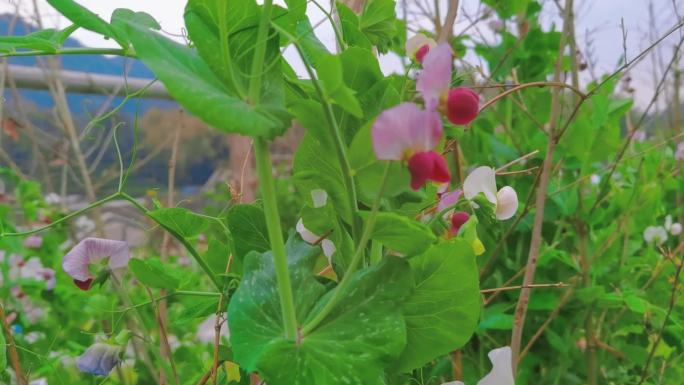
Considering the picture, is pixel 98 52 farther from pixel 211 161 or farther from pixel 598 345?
pixel 211 161

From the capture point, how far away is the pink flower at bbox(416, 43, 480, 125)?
290mm

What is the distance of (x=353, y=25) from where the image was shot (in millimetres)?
400

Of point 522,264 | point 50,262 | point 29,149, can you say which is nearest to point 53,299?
point 50,262

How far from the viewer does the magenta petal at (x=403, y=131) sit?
0.27 metres

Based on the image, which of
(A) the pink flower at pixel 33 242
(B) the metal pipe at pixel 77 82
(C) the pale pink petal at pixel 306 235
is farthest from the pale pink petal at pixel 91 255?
(A) the pink flower at pixel 33 242

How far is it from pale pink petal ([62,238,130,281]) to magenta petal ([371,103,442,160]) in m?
0.23

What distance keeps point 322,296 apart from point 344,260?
37mm

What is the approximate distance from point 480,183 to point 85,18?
0.24 metres

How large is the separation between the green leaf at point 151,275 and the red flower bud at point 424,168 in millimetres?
220

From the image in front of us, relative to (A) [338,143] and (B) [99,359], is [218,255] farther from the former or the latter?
(A) [338,143]

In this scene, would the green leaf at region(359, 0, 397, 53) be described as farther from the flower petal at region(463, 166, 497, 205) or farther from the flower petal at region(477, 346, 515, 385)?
the flower petal at region(477, 346, 515, 385)

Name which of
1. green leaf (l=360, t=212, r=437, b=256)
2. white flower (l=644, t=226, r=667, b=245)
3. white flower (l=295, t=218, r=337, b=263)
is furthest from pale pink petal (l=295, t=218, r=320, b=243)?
white flower (l=644, t=226, r=667, b=245)

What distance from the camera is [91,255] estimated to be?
424 mm

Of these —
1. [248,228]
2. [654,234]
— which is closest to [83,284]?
[248,228]
